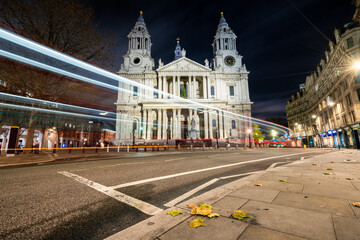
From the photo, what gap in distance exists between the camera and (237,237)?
1.54 m

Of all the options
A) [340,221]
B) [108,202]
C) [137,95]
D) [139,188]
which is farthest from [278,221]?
[137,95]

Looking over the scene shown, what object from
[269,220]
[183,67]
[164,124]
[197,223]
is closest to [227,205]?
[269,220]

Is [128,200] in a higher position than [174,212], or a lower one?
lower

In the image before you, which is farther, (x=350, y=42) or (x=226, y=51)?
(x=226, y=51)

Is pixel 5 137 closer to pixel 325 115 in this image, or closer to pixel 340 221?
pixel 340 221

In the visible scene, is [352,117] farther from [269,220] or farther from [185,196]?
[269,220]

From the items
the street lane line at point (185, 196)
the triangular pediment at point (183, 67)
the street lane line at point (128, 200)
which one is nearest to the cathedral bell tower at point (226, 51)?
the triangular pediment at point (183, 67)

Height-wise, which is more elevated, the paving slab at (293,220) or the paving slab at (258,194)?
the paving slab at (293,220)

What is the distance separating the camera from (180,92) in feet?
167

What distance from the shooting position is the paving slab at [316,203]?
216 cm

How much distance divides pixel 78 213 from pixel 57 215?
26 cm

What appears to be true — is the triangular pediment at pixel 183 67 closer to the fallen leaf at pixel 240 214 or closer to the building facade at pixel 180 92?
the building facade at pixel 180 92

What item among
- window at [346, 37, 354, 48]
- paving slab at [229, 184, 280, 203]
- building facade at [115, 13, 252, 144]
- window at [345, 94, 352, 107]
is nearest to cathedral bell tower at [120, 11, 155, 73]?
building facade at [115, 13, 252, 144]

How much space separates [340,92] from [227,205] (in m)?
37.5
